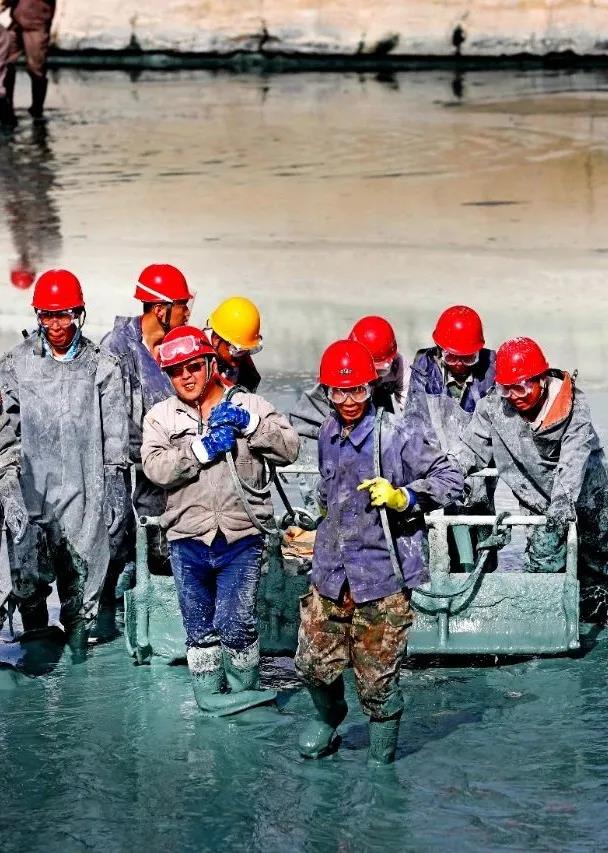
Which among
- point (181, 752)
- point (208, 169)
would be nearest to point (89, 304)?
point (208, 169)

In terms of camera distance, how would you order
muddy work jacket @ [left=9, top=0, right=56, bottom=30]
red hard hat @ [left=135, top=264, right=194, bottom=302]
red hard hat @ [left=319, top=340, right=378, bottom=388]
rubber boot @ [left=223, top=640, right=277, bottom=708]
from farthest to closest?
muddy work jacket @ [left=9, top=0, right=56, bottom=30] < red hard hat @ [left=135, top=264, right=194, bottom=302] < rubber boot @ [left=223, top=640, right=277, bottom=708] < red hard hat @ [left=319, top=340, right=378, bottom=388]

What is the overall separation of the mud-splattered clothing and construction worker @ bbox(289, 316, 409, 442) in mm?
845

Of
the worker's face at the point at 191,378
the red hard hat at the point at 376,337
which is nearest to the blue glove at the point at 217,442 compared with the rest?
the worker's face at the point at 191,378

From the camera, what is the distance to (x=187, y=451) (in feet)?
22.7

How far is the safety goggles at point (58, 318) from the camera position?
301 inches

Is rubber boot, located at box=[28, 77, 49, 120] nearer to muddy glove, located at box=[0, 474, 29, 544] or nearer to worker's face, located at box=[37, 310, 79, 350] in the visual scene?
worker's face, located at box=[37, 310, 79, 350]

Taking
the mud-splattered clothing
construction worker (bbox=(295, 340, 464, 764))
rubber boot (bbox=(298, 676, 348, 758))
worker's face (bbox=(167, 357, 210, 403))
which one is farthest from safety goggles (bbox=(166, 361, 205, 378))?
rubber boot (bbox=(298, 676, 348, 758))

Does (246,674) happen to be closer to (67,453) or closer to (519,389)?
(67,453)

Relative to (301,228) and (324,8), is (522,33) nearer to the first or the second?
(324,8)

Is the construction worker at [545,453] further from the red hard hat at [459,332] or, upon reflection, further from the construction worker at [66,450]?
the construction worker at [66,450]

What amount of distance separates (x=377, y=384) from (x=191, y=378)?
1497 millimetres

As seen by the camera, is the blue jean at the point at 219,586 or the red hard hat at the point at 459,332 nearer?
the blue jean at the point at 219,586

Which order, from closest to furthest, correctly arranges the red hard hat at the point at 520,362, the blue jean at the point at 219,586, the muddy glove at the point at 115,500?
1. the blue jean at the point at 219,586
2. the red hard hat at the point at 520,362
3. the muddy glove at the point at 115,500

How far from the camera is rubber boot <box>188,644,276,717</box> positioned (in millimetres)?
7176
